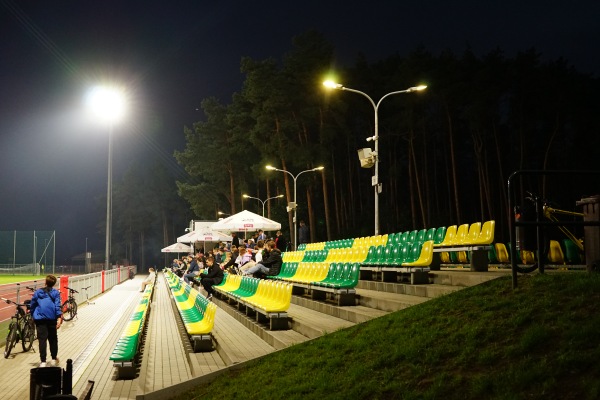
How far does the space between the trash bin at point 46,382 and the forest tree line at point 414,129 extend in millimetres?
36736

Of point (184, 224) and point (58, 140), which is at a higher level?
point (58, 140)

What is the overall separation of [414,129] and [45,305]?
123 feet

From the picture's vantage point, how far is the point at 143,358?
10.2 metres

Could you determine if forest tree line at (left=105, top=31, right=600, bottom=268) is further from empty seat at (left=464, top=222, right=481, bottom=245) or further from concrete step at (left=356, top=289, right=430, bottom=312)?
concrete step at (left=356, top=289, right=430, bottom=312)

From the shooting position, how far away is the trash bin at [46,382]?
3.91 metres

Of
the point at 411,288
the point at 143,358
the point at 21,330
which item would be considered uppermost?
the point at 411,288

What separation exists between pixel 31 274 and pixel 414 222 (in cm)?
Result: 3844

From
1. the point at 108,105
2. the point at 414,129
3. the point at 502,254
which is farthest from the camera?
the point at 414,129

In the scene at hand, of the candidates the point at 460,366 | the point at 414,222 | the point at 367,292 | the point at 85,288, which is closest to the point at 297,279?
the point at 367,292

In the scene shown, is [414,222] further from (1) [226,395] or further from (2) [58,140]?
(2) [58,140]

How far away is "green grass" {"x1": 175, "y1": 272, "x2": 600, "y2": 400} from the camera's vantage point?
16.1 feet

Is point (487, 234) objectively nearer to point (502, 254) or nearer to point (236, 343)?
point (502, 254)

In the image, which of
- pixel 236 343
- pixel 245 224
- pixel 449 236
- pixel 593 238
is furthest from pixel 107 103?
pixel 593 238

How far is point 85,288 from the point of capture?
24.4 metres
